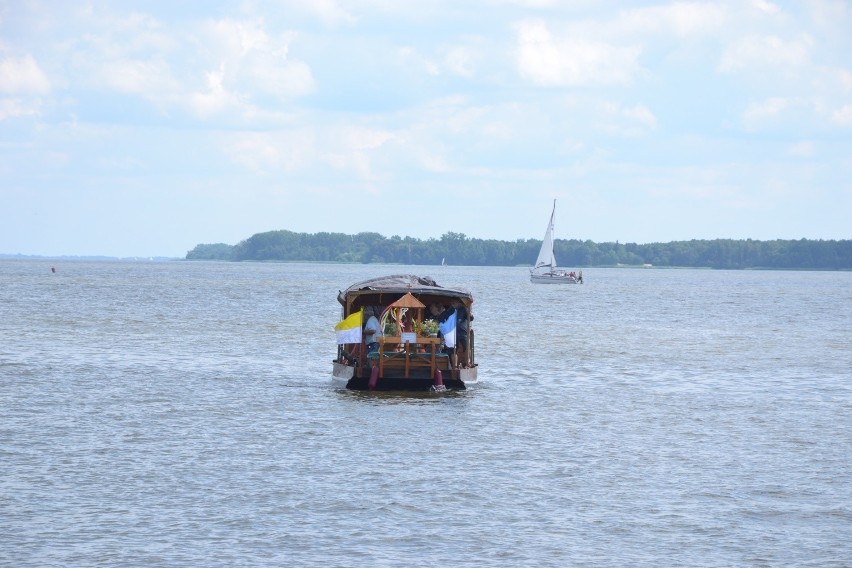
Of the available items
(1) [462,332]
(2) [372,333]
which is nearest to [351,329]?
(2) [372,333]

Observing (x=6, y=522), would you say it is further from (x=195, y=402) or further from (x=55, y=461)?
(x=195, y=402)

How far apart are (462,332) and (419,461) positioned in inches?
546

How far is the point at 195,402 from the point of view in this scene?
3434 cm

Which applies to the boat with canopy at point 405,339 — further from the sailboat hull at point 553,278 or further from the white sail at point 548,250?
the sailboat hull at point 553,278

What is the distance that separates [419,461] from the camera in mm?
25828

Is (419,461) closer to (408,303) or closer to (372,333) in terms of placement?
(408,303)

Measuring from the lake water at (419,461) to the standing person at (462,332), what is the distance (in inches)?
54.3

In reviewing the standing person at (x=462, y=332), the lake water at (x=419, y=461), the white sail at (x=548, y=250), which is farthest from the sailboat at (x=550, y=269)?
the standing person at (x=462, y=332)

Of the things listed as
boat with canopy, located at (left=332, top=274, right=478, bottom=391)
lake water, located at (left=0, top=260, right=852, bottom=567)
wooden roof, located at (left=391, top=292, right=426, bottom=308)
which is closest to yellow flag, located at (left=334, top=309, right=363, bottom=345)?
boat with canopy, located at (left=332, top=274, right=478, bottom=391)

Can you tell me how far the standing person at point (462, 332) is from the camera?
3906cm

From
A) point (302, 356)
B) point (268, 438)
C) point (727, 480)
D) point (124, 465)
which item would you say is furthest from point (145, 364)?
point (727, 480)

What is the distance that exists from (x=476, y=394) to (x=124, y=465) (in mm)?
15276

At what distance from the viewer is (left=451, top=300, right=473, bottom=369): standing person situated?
128ft

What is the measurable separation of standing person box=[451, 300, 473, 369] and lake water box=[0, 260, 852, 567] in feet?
4.52
